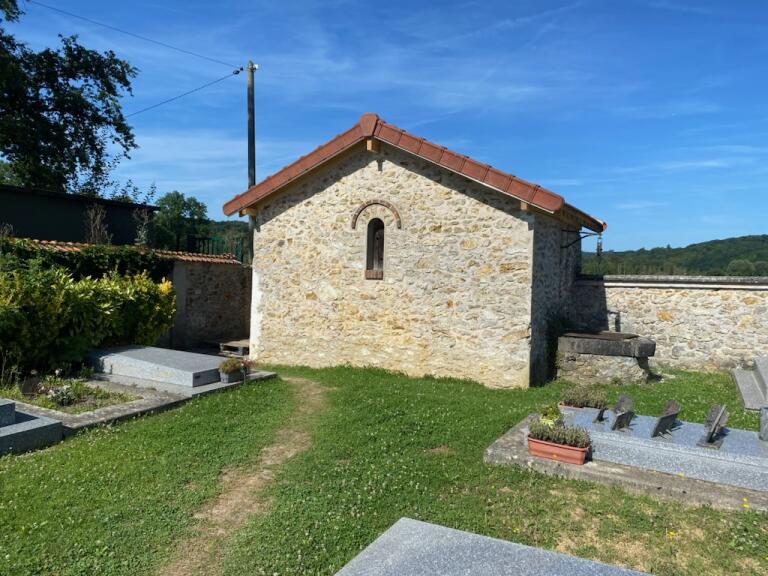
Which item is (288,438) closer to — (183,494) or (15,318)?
(183,494)

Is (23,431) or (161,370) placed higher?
(161,370)

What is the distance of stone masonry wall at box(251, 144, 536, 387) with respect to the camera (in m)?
10.2

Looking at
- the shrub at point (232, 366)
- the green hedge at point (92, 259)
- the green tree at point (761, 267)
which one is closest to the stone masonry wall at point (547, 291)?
the shrub at point (232, 366)

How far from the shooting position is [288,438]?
7.12 m

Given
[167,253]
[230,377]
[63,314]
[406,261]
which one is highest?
[167,253]

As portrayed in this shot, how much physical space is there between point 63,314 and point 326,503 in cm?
719

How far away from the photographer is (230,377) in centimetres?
955

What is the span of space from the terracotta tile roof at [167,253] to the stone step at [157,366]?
289cm

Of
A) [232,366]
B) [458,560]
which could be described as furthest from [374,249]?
[458,560]

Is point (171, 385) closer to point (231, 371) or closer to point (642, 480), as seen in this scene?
point (231, 371)

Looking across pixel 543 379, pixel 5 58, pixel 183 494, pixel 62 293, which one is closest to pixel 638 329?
pixel 543 379

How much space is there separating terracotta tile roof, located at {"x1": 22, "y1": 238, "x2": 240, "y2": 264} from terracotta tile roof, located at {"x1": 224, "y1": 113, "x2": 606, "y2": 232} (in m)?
2.65

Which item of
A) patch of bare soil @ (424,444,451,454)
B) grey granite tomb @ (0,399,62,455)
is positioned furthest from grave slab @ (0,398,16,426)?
patch of bare soil @ (424,444,451,454)

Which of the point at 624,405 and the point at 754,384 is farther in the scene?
the point at 754,384
